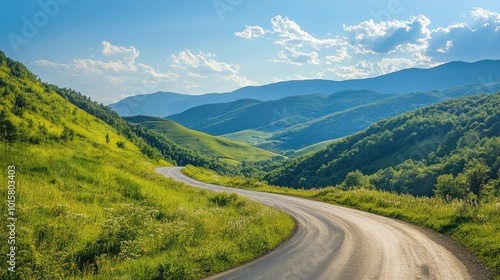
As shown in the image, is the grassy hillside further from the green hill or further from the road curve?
the green hill

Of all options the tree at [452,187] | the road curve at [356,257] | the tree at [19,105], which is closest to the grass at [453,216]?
the road curve at [356,257]

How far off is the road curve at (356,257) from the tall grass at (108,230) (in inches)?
53.5

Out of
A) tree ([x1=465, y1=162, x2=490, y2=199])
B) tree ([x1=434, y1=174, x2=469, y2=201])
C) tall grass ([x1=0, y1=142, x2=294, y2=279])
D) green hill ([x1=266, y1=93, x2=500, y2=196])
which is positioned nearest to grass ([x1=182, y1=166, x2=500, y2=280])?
tall grass ([x1=0, y1=142, x2=294, y2=279])

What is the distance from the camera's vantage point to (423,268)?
12406 millimetres

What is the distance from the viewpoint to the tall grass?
11375mm

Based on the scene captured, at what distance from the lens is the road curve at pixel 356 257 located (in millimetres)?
11773

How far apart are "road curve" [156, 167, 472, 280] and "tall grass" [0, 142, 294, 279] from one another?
1.36 metres

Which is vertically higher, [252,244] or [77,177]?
[77,177]

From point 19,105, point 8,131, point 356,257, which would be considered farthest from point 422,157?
point 8,131

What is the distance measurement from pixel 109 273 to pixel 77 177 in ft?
47.5

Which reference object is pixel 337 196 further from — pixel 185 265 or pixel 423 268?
pixel 185 265

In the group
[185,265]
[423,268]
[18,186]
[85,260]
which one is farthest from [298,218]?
[18,186]

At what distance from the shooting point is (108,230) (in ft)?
45.7

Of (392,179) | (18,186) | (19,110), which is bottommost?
(392,179)
